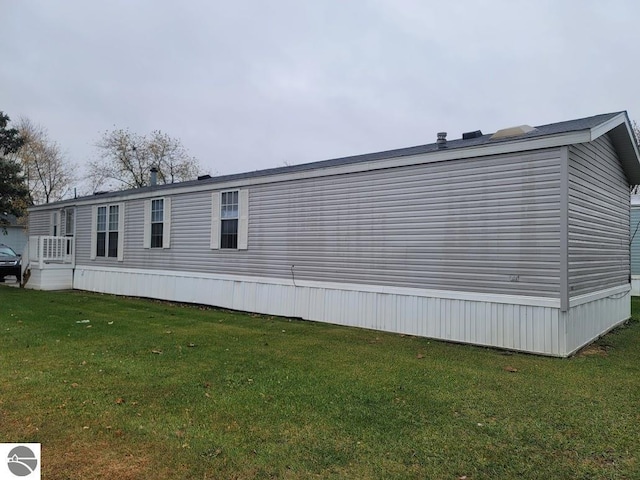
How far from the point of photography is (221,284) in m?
9.89

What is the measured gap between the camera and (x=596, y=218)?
6.91 metres

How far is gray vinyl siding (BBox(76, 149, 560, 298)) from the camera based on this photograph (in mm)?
5812

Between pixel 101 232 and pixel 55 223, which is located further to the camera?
pixel 55 223

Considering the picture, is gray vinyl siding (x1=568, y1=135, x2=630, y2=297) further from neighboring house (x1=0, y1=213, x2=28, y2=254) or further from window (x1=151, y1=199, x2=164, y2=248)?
neighboring house (x1=0, y1=213, x2=28, y2=254)

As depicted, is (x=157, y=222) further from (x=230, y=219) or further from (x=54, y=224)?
(x=54, y=224)

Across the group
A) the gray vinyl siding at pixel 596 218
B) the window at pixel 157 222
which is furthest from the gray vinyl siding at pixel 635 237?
the window at pixel 157 222

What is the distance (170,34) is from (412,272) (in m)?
12.9

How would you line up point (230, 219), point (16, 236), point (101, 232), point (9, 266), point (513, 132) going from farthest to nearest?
point (16, 236) < point (9, 266) < point (101, 232) < point (230, 219) < point (513, 132)

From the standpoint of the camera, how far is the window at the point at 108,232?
12.4 m

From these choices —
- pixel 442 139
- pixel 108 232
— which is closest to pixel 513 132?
pixel 442 139

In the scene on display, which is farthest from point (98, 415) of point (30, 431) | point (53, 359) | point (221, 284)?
point (221, 284)

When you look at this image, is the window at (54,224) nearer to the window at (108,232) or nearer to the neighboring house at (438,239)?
the window at (108,232)

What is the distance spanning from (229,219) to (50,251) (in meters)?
7.56

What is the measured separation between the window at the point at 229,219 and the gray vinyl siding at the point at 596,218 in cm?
660
